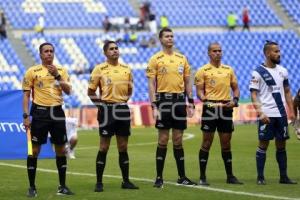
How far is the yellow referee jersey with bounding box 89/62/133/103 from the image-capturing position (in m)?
11.9

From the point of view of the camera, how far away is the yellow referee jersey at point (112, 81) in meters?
11.9

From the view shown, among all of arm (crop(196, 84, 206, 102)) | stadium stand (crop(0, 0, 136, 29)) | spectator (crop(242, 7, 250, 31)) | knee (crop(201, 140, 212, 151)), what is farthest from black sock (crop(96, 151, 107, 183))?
spectator (crop(242, 7, 250, 31))

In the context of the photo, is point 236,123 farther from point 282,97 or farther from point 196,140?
point 282,97

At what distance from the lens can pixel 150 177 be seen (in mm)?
13469

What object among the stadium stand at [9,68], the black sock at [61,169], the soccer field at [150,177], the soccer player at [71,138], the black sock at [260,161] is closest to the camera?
the soccer field at [150,177]

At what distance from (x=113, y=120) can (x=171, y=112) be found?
2.95 ft

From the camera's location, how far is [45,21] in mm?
40844

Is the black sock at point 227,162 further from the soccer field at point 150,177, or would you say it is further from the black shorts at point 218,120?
the black shorts at point 218,120

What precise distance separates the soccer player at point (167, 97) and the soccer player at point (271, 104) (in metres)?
1.15

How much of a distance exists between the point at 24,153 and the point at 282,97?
7.22 meters

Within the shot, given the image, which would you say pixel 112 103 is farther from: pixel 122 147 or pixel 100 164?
pixel 100 164

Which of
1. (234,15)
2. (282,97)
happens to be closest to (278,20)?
(234,15)

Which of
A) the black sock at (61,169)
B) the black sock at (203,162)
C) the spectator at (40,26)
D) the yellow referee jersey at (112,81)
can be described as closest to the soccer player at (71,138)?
the black sock at (203,162)

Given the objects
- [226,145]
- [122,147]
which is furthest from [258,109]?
[122,147]
